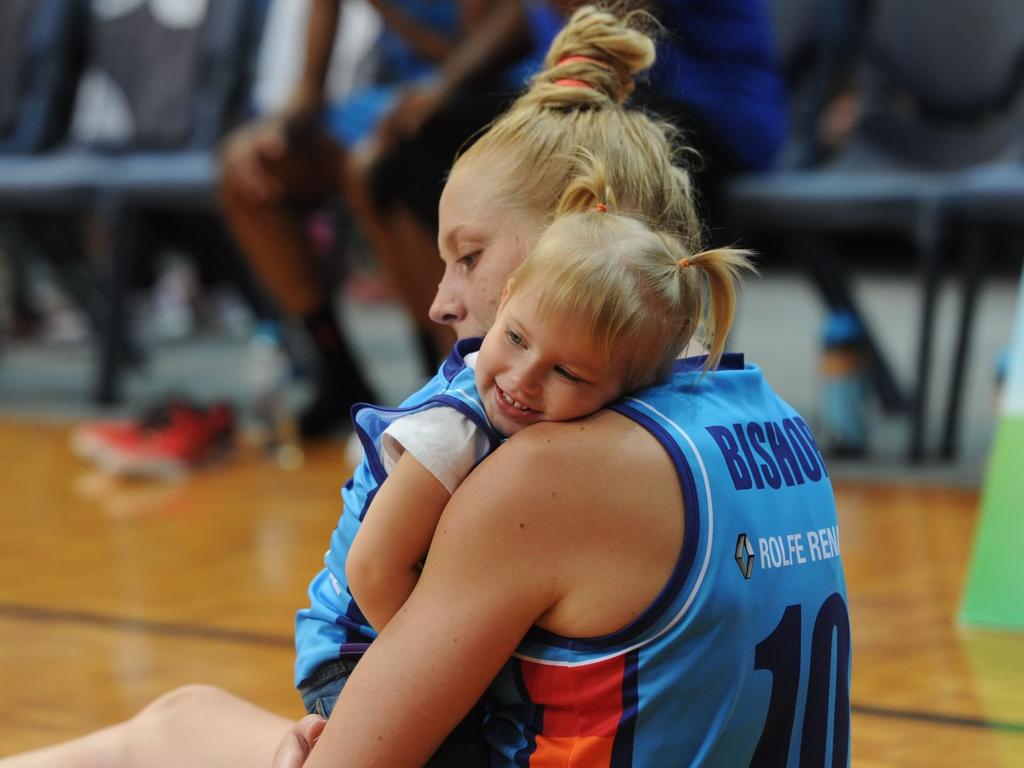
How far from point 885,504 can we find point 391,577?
2082 millimetres

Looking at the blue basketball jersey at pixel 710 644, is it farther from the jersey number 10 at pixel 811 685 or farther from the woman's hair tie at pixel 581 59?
the woman's hair tie at pixel 581 59

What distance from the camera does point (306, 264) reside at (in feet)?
11.9

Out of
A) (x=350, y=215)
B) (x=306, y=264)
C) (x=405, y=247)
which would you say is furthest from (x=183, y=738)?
(x=350, y=215)

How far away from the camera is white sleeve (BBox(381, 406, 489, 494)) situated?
96 cm

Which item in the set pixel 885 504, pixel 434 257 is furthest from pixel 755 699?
pixel 434 257

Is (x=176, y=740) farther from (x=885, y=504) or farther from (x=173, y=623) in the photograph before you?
(x=885, y=504)

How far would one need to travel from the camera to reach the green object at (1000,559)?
212 centimetres

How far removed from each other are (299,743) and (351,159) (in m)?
2.42

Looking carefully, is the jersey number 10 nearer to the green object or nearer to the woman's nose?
the woman's nose

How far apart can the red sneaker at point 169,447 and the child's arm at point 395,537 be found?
242cm

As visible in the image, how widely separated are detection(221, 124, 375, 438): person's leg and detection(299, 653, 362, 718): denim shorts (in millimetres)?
2532

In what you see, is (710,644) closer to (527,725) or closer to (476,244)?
(527,725)

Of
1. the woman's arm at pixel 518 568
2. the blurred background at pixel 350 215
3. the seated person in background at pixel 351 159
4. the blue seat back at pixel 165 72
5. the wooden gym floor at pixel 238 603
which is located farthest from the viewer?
the blue seat back at pixel 165 72

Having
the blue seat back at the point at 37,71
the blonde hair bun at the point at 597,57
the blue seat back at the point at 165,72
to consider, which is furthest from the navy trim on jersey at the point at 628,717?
the blue seat back at the point at 37,71
